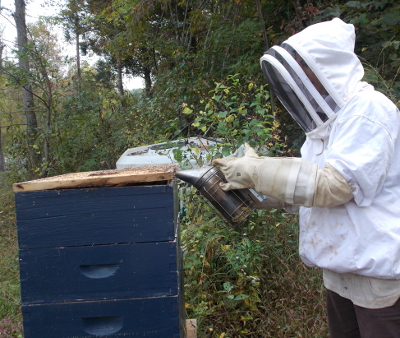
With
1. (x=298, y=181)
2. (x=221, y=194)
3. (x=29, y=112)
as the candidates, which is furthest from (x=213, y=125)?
(x=29, y=112)

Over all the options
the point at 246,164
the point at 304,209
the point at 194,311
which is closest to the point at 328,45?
the point at 246,164

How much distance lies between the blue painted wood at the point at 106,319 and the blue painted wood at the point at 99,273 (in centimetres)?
3

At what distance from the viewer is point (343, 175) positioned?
124 cm

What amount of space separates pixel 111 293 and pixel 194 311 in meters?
1.36

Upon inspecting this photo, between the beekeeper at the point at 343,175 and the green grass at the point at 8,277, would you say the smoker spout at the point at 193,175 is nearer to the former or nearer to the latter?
the beekeeper at the point at 343,175

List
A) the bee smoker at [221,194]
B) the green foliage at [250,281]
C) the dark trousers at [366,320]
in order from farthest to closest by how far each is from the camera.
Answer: the green foliage at [250,281] < the bee smoker at [221,194] < the dark trousers at [366,320]

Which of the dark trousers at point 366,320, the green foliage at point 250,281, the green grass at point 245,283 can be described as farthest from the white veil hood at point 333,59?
the green foliage at point 250,281

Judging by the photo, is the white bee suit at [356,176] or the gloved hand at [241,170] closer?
the white bee suit at [356,176]

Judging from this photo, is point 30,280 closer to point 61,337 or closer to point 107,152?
point 61,337

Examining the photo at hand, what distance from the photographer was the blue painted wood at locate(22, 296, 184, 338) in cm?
133

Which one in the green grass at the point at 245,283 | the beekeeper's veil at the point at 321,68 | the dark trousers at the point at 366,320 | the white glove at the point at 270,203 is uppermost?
the beekeeper's veil at the point at 321,68

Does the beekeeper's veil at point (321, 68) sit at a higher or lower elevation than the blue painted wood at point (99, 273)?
higher

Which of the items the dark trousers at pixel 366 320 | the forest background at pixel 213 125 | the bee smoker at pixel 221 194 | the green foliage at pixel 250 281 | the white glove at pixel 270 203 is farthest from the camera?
the forest background at pixel 213 125

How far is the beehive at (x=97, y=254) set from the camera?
1.31 meters
